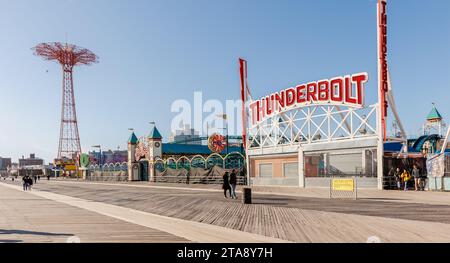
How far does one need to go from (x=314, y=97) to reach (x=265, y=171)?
10807 mm

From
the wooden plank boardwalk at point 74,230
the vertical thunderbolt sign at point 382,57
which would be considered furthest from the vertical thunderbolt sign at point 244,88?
the wooden plank boardwalk at point 74,230

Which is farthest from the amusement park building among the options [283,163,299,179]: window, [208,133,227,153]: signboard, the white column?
the white column

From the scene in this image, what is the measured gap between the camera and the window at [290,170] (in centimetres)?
4169

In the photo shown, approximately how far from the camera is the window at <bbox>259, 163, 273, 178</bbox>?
45125 mm

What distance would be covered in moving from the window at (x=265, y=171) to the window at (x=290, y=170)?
230cm

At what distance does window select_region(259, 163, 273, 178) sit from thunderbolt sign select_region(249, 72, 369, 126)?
17.2 ft

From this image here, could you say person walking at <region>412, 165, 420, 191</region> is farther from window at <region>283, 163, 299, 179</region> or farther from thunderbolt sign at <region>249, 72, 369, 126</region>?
window at <region>283, 163, 299, 179</region>

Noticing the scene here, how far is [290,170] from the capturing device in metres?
42.5

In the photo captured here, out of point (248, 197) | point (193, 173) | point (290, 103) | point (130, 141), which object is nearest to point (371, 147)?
point (290, 103)

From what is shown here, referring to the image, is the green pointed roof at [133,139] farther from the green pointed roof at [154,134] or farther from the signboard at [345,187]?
the signboard at [345,187]

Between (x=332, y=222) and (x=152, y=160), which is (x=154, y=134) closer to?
(x=152, y=160)

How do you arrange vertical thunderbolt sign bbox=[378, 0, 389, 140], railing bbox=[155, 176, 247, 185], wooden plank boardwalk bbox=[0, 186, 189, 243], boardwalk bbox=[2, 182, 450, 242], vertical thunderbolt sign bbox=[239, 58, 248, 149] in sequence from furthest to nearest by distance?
vertical thunderbolt sign bbox=[239, 58, 248, 149], railing bbox=[155, 176, 247, 185], vertical thunderbolt sign bbox=[378, 0, 389, 140], boardwalk bbox=[2, 182, 450, 242], wooden plank boardwalk bbox=[0, 186, 189, 243]

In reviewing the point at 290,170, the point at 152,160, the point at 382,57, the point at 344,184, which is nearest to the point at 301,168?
the point at 290,170

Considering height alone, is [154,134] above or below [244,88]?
Answer: below
